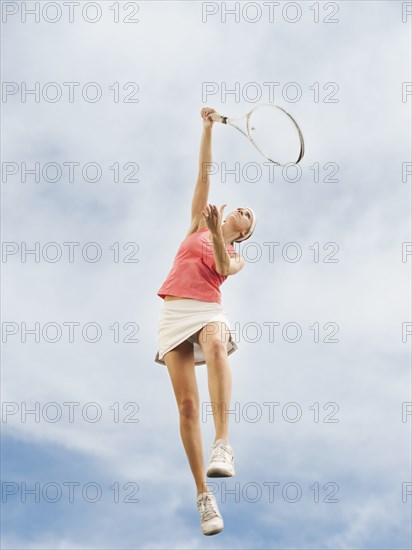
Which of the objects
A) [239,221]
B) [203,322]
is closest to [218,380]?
[203,322]

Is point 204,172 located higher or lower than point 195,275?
higher

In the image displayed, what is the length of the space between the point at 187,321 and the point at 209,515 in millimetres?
2432

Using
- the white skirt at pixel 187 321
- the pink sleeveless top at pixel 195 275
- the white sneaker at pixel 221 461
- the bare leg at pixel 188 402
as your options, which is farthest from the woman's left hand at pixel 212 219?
the white sneaker at pixel 221 461

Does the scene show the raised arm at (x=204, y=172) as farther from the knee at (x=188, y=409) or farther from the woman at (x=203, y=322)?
the knee at (x=188, y=409)

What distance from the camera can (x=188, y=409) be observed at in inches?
439

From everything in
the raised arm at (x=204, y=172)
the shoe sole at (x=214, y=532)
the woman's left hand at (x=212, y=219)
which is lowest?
the shoe sole at (x=214, y=532)

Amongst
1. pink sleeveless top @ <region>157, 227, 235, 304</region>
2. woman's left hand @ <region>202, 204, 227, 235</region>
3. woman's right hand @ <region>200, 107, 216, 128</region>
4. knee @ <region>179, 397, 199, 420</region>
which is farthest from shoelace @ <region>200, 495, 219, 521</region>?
woman's right hand @ <region>200, 107, 216, 128</region>

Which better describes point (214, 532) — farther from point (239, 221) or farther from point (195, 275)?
point (239, 221)

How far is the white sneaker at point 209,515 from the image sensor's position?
10.7 m

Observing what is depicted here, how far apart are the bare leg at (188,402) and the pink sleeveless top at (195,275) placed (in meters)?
0.69

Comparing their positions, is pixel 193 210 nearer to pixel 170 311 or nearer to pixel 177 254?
pixel 177 254

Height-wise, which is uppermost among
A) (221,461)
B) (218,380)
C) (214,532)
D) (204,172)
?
(204,172)

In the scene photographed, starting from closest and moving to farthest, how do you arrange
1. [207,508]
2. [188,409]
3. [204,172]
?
[207,508]
[188,409]
[204,172]

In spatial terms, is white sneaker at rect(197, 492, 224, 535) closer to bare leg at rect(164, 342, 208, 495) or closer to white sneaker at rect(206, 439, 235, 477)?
bare leg at rect(164, 342, 208, 495)
